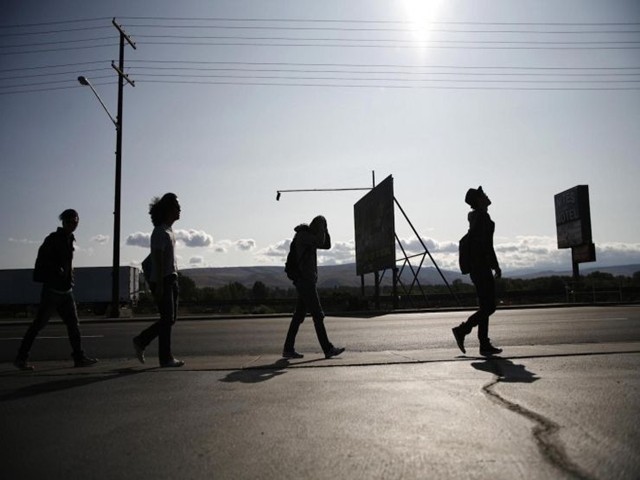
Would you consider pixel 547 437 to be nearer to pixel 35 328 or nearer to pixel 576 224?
pixel 35 328

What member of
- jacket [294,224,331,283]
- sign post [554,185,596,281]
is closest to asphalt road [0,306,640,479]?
→ jacket [294,224,331,283]

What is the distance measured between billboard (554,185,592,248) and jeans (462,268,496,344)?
25565mm

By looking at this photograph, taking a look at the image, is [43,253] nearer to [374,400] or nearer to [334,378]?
[334,378]

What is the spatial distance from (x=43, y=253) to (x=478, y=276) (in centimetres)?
522

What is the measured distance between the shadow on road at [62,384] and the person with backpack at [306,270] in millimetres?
2013

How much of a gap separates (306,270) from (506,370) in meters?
2.70

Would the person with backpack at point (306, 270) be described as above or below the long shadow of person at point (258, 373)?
above

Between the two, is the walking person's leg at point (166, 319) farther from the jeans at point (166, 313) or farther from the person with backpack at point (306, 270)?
the person with backpack at point (306, 270)

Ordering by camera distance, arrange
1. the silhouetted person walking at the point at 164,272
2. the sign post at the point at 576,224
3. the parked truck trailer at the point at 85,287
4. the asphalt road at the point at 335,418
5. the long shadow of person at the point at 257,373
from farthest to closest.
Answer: the parked truck trailer at the point at 85,287 → the sign post at the point at 576,224 → the silhouetted person walking at the point at 164,272 → the long shadow of person at the point at 257,373 → the asphalt road at the point at 335,418

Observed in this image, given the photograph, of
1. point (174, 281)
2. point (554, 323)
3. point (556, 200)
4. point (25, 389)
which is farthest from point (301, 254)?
point (556, 200)

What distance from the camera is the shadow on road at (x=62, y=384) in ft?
14.2

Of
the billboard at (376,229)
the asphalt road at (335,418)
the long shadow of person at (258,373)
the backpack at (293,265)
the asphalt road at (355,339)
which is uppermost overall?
the billboard at (376,229)

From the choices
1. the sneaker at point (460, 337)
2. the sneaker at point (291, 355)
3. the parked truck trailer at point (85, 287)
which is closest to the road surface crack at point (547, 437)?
Answer: the sneaker at point (460, 337)

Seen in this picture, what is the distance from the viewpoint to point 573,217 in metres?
29.9
